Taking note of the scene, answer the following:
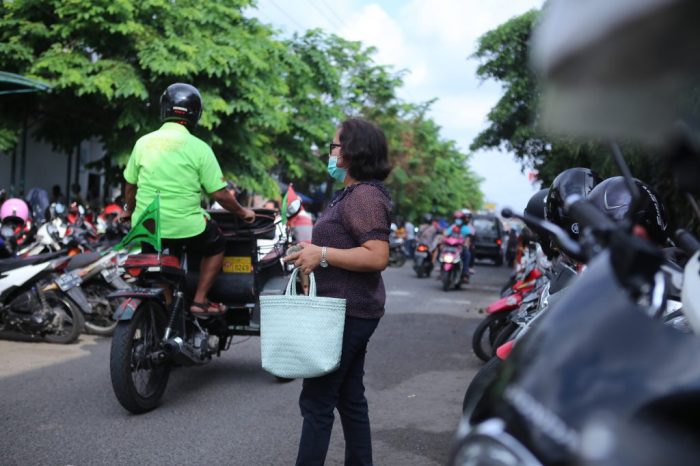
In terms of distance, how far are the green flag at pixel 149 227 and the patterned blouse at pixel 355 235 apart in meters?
1.90

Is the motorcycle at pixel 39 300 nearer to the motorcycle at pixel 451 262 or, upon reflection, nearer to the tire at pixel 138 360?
the tire at pixel 138 360

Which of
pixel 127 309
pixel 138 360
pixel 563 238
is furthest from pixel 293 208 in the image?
pixel 563 238

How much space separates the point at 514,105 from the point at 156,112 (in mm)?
12596

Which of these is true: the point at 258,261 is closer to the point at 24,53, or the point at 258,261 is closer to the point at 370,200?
the point at 370,200

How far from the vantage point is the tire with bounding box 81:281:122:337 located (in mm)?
8180

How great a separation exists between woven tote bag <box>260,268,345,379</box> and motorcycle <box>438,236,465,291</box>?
13.1m

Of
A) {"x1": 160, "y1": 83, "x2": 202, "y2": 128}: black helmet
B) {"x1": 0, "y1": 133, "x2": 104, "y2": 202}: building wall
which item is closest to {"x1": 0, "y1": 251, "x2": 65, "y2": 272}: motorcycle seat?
Answer: {"x1": 160, "y1": 83, "x2": 202, "y2": 128}: black helmet

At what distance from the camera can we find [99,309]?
8234 mm

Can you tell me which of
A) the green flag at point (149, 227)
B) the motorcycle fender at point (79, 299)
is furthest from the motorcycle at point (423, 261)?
the green flag at point (149, 227)

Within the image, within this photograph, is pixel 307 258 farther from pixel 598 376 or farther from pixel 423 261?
pixel 423 261

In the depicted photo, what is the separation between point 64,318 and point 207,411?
10.0ft

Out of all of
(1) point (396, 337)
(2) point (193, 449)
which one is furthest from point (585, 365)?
(1) point (396, 337)

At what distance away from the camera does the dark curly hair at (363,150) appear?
338 centimetres

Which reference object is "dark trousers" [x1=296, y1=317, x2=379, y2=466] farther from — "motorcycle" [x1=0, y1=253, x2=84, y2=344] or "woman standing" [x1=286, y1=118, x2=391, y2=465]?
"motorcycle" [x1=0, y1=253, x2=84, y2=344]
